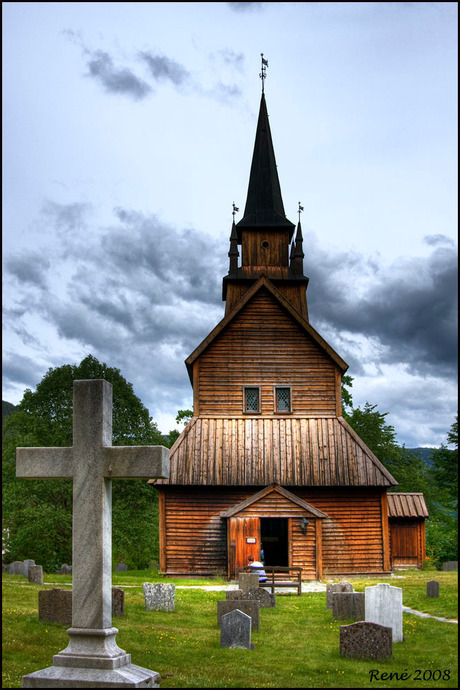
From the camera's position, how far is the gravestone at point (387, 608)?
46.3 feet

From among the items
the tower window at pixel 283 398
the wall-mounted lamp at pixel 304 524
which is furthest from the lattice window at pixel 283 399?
the wall-mounted lamp at pixel 304 524

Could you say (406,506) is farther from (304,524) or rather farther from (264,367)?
(264,367)

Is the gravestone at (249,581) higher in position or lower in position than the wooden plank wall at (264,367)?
lower

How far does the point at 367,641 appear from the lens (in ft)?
39.9

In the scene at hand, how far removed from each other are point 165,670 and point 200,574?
18404mm

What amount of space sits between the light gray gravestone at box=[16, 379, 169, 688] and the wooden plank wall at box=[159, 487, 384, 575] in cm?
2043

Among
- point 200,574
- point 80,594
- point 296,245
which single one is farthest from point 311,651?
point 296,245

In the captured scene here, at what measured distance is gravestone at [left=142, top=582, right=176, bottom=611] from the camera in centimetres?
1773

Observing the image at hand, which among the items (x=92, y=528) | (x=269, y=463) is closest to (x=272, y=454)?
(x=269, y=463)

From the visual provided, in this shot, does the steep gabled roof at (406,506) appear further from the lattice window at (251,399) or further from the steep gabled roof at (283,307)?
the lattice window at (251,399)

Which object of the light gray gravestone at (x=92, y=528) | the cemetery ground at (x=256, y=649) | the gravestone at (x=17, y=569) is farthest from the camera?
the gravestone at (x=17, y=569)

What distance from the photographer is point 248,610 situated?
14.8 meters

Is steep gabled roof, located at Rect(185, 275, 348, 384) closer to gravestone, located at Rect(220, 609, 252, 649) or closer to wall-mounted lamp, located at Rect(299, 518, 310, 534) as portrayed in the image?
wall-mounted lamp, located at Rect(299, 518, 310, 534)

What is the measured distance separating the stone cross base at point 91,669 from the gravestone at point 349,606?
8.12 m
